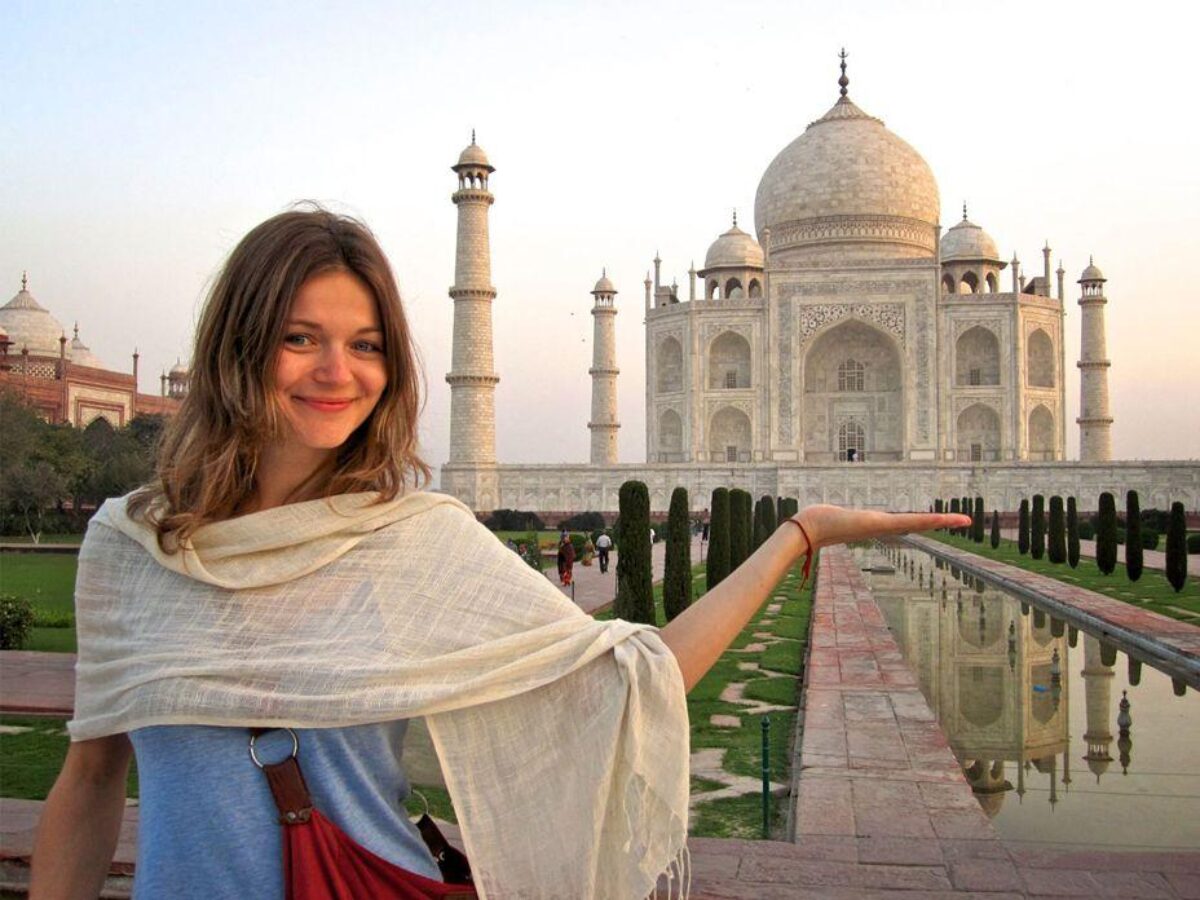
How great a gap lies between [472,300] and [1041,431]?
545 inches

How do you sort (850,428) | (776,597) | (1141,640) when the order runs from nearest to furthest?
(1141,640) → (776,597) → (850,428)

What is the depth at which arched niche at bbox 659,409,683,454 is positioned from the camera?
2850 centimetres

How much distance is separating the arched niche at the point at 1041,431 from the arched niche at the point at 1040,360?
62 cm

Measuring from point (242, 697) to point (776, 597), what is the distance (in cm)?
1042

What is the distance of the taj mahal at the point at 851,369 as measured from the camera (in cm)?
2378

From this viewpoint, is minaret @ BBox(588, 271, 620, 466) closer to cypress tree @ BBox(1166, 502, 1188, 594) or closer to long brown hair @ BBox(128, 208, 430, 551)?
cypress tree @ BBox(1166, 502, 1188, 594)

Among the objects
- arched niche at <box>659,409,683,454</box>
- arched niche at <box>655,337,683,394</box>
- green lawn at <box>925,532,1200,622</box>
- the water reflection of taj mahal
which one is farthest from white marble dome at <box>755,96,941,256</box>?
the water reflection of taj mahal

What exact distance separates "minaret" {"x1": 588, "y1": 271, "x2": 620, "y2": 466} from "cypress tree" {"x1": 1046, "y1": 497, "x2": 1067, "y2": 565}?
14.4m

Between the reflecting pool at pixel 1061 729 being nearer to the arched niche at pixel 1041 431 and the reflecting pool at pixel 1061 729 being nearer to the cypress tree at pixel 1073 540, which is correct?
the cypress tree at pixel 1073 540

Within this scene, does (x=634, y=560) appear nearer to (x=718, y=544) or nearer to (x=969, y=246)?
(x=718, y=544)

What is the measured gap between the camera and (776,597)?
11.2 metres

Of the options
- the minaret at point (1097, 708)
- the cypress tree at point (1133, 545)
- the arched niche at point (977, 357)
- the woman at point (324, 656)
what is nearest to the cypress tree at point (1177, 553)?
the cypress tree at point (1133, 545)

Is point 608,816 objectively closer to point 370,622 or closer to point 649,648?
point 649,648

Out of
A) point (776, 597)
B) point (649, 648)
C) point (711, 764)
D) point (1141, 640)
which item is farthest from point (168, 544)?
point (776, 597)
